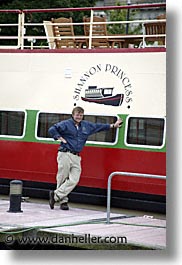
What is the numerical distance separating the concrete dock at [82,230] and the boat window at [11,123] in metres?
2.00

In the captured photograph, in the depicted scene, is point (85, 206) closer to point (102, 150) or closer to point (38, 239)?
point (102, 150)

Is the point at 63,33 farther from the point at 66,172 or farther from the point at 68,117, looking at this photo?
the point at 66,172

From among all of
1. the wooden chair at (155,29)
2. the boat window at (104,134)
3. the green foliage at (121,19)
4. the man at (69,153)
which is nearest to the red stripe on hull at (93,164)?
the boat window at (104,134)

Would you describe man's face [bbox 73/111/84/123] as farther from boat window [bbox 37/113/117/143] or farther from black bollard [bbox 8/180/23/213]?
black bollard [bbox 8/180/23/213]

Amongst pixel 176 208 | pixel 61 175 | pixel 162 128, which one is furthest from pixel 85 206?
pixel 176 208

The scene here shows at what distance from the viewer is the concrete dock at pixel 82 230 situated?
9906mm

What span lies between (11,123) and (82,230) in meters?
3.79

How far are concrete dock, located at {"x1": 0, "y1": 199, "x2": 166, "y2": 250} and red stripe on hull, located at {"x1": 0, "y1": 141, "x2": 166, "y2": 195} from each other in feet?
1.97

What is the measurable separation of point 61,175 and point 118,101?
1.42 metres

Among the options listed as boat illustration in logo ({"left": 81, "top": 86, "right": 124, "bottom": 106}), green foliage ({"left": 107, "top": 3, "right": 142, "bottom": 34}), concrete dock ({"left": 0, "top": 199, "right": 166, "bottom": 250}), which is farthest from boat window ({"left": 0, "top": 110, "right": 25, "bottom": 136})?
green foliage ({"left": 107, "top": 3, "right": 142, "bottom": 34})

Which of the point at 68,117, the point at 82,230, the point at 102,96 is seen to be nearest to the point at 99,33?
the point at 102,96

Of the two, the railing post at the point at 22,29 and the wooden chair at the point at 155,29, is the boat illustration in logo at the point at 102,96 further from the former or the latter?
the railing post at the point at 22,29

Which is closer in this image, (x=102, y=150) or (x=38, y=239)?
(x=38, y=239)

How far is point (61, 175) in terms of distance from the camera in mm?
12336
